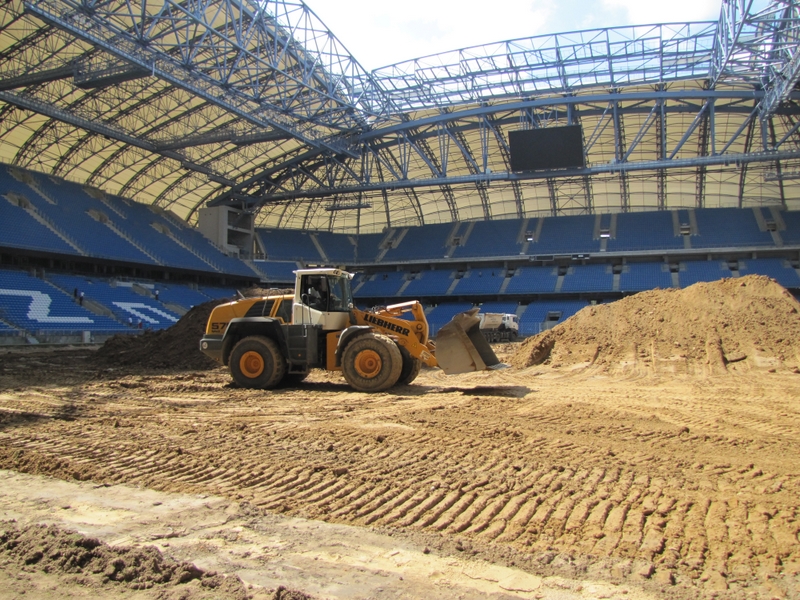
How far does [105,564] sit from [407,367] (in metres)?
8.36

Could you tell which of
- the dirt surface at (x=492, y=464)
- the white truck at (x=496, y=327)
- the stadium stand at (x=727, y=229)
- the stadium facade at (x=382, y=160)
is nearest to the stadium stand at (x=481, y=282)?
the stadium facade at (x=382, y=160)

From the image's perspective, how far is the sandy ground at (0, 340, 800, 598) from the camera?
3.30 meters

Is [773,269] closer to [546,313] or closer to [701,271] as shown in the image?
[701,271]

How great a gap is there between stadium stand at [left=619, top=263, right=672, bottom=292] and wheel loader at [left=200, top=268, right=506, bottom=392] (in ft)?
95.7

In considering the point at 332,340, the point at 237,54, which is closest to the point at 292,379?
the point at 332,340

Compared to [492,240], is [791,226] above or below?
above

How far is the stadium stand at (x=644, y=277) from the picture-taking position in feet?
122

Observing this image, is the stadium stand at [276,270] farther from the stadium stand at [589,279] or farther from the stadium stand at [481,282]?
the stadium stand at [589,279]

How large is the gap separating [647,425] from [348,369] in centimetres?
562

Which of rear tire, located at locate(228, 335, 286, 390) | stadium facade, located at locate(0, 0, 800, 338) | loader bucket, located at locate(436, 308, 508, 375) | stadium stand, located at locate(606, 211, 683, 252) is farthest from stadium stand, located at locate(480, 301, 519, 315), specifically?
rear tire, located at locate(228, 335, 286, 390)

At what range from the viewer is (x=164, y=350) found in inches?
698

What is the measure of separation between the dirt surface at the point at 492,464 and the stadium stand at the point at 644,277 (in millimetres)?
25699

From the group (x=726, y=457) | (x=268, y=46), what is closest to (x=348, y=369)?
(x=726, y=457)

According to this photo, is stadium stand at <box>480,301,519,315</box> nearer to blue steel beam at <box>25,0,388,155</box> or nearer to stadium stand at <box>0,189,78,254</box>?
blue steel beam at <box>25,0,388,155</box>
